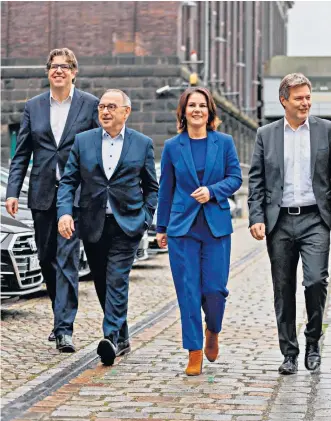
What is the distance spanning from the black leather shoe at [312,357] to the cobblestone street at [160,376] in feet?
0.22

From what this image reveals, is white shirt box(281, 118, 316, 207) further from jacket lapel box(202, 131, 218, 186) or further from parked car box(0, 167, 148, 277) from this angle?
parked car box(0, 167, 148, 277)

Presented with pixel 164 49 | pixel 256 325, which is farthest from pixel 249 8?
pixel 256 325

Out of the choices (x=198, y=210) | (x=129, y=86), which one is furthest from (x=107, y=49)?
(x=198, y=210)

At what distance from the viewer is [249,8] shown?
6850cm

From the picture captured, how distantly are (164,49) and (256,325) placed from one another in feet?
93.1

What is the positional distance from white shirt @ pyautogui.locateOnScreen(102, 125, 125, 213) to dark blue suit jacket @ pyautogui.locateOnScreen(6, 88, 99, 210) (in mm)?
592

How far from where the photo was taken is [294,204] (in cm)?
757

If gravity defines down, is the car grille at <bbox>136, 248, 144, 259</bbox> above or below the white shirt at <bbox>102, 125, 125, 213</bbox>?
below

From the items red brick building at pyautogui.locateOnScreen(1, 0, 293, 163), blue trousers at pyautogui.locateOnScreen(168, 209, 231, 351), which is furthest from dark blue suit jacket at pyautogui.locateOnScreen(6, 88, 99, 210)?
red brick building at pyautogui.locateOnScreen(1, 0, 293, 163)

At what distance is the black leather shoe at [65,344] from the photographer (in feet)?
27.3

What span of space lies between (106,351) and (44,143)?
1889mm

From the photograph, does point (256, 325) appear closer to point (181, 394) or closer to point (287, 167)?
point (287, 167)

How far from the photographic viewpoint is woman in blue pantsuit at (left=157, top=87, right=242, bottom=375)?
297 inches

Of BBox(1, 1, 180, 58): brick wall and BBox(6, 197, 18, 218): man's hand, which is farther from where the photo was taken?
BBox(1, 1, 180, 58): brick wall
